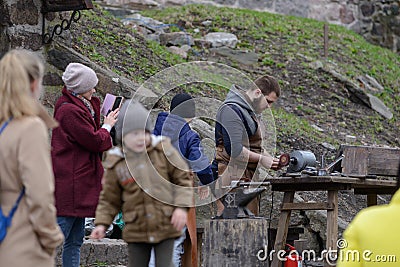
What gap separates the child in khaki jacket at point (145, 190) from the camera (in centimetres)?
491

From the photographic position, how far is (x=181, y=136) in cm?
629

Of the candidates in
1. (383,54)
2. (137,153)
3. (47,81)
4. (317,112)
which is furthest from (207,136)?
(383,54)

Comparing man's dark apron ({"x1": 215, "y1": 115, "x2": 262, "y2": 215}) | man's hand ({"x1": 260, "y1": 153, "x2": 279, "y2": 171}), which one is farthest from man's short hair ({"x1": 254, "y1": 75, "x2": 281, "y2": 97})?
man's hand ({"x1": 260, "y1": 153, "x2": 279, "y2": 171})

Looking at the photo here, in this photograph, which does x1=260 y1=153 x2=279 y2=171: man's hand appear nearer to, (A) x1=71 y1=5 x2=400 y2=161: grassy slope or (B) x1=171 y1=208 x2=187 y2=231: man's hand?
(B) x1=171 y1=208 x2=187 y2=231: man's hand

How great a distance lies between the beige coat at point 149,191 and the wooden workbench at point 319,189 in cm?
193

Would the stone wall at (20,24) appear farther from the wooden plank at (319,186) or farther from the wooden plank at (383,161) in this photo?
the wooden plank at (383,161)

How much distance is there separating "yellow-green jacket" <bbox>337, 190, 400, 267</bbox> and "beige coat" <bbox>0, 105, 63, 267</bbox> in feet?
4.77

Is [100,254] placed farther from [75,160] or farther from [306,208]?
[306,208]

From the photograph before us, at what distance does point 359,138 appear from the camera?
11.2 m

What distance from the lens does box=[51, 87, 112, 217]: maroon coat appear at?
5.79 metres

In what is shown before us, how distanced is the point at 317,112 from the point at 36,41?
5.17m

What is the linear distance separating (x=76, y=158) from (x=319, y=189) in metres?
2.06

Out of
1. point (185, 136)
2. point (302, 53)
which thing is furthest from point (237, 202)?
point (302, 53)

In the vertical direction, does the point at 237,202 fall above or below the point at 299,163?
below
